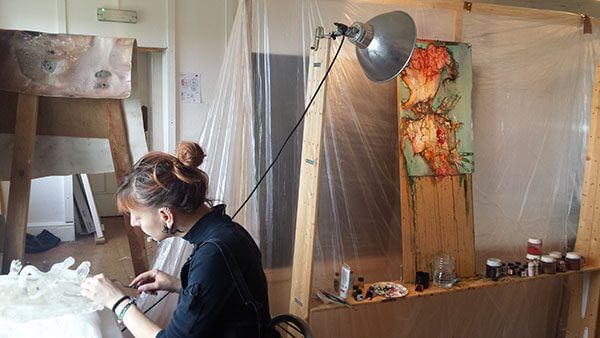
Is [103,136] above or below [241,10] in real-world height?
below

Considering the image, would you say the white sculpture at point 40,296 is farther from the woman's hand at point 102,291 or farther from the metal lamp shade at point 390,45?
the metal lamp shade at point 390,45

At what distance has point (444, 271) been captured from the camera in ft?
6.93

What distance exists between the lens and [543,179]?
8.30ft

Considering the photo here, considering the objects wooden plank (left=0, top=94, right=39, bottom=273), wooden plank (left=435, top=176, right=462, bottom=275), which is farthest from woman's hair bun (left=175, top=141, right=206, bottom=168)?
wooden plank (left=435, top=176, right=462, bottom=275)

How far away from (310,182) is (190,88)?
9.76 feet

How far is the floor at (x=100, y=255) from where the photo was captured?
361 centimetres

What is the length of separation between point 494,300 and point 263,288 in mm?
1747

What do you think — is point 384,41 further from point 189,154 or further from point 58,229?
point 58,229

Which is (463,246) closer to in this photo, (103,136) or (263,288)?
(263,288)

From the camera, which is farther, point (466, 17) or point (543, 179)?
point (543, 179)

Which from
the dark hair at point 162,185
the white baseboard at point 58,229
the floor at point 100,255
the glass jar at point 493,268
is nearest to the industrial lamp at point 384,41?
the dark hair at point 162,185

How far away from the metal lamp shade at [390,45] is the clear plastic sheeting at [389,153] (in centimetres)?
35

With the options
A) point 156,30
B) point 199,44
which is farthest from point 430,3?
point 156,30

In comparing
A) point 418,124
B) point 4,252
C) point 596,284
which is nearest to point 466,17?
point 418,124
